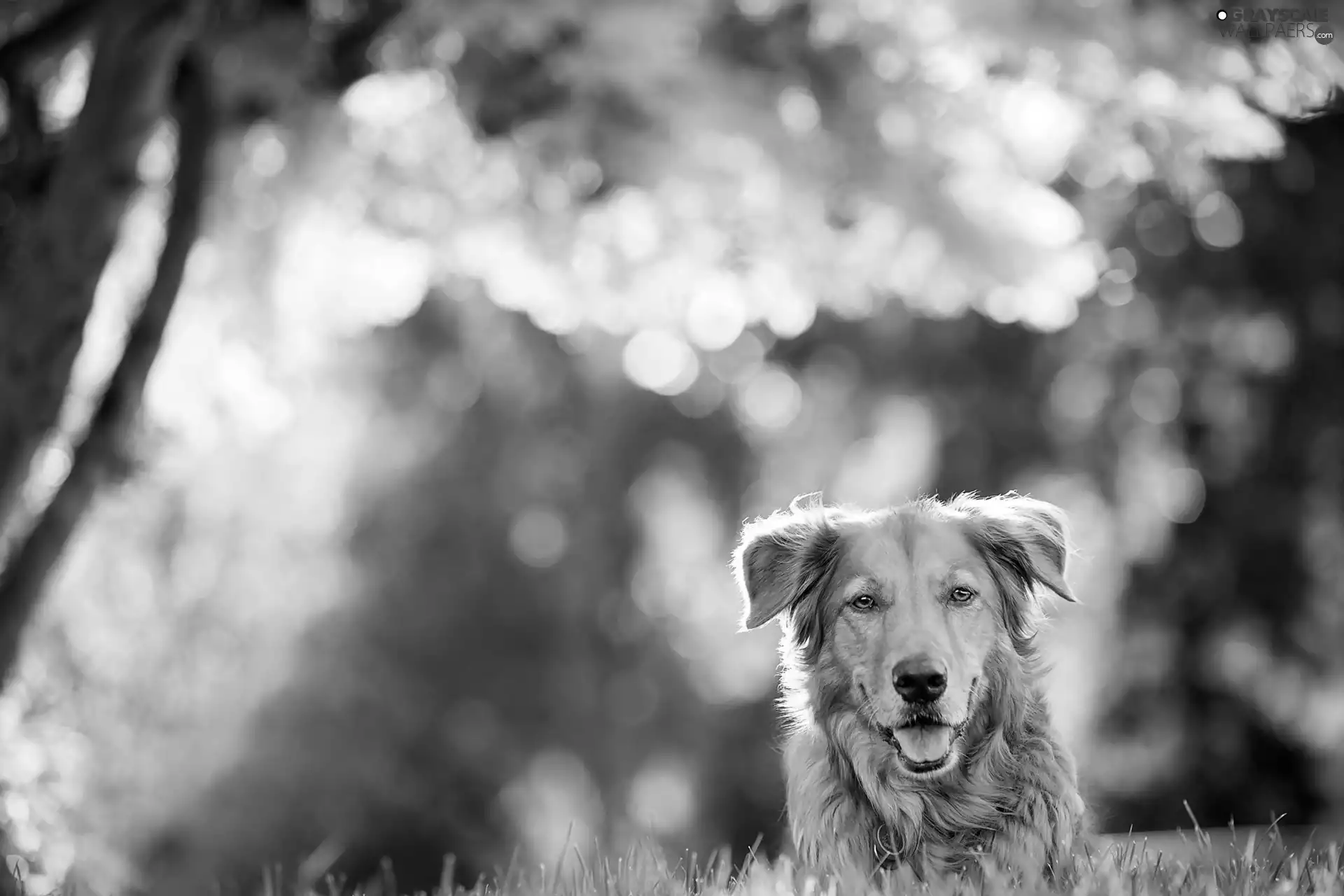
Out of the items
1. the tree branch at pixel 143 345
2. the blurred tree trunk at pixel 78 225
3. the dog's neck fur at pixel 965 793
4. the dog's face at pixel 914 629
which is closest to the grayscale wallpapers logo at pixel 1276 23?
the dog's face at pixel 914 629

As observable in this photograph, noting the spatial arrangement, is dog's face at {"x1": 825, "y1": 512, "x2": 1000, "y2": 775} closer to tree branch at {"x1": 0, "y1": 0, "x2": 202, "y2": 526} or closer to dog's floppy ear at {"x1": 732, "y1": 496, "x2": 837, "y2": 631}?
dog's floppy ear at {"x1": 732, "y1": 496, "x2": 837, "y2": 631}

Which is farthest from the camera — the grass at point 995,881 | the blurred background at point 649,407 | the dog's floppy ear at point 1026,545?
the blurred background at point 649,407

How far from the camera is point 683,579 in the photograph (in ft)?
73.1

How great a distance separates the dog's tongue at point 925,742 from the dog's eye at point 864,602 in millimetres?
360

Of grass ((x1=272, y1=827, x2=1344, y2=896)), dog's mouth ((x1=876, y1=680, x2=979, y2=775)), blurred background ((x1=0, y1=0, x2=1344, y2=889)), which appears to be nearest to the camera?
grass ((x1=272, y1=827, x2=1344, y2=896))

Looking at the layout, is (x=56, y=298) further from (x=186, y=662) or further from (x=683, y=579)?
(x=683, y=579)

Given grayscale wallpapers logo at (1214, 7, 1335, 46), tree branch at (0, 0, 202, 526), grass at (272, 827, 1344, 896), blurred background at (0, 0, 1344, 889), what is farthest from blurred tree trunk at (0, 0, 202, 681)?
grayscale wallpapers logo at (1214, 7, 1335, 46)

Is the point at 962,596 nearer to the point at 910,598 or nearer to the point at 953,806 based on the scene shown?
the point at 910,598

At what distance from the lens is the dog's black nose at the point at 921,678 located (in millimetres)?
3627

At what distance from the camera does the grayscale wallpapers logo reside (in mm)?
5172

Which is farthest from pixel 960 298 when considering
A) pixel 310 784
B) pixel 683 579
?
pixel 683 579

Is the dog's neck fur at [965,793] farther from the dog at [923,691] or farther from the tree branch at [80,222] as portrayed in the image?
the tree branch at [80,222]

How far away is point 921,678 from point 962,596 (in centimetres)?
34

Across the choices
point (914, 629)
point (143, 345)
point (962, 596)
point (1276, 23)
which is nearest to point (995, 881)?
point (914, 629)
